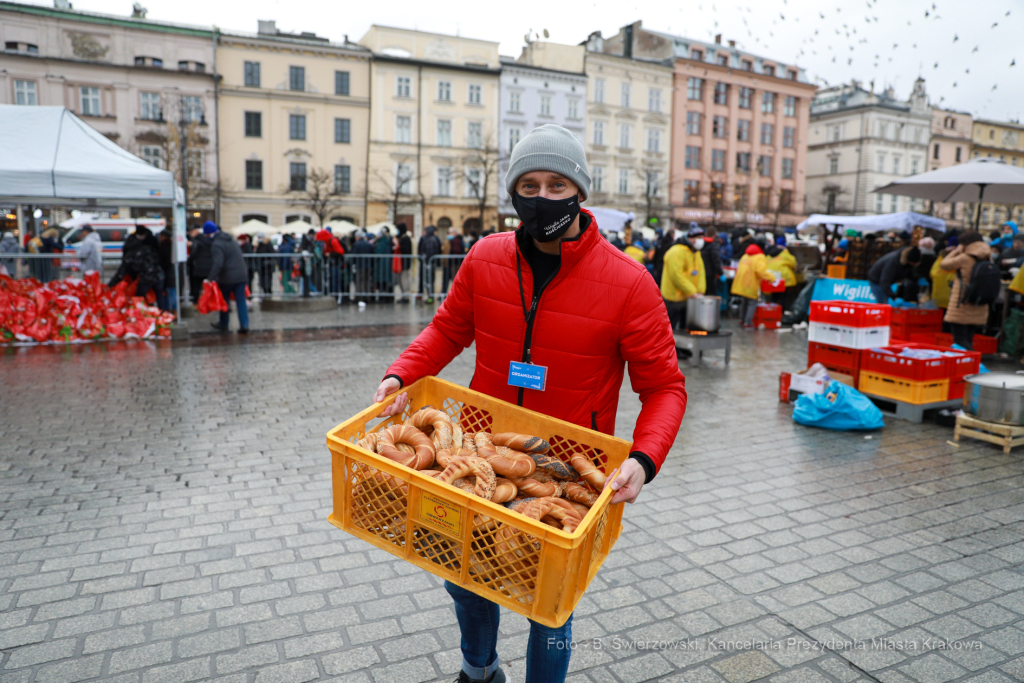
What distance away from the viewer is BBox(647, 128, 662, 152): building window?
53.9 metres

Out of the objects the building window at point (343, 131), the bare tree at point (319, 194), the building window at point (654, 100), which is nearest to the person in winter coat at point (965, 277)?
the bare tree at point (319, 194)

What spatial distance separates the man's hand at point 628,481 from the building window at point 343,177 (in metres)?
44.8

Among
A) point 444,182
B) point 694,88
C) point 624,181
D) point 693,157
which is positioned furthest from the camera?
point 693,157

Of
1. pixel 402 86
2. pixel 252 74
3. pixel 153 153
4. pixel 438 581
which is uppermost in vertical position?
pixel 402 86

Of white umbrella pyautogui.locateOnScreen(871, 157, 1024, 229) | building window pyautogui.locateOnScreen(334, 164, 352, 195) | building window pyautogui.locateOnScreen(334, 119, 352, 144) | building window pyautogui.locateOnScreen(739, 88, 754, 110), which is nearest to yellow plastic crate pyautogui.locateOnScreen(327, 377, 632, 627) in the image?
white umbrella pyautogui.locateOnScreen(871, 157, 1024, 229)

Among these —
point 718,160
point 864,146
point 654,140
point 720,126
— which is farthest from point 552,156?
point 864,146

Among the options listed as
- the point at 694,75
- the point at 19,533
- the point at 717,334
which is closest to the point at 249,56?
the point at 694,75

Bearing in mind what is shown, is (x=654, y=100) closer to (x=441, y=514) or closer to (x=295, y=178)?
(x=295, y=178)

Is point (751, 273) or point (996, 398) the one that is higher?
point (751, 273)

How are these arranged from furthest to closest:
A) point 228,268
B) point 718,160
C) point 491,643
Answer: point 718,160 → point 228,268 → point 491,643

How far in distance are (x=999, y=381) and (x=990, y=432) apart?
0.46 metres

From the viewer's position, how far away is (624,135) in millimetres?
52812

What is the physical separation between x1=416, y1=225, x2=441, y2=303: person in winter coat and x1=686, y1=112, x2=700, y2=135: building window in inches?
1730

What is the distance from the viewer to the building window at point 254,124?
42594mm
